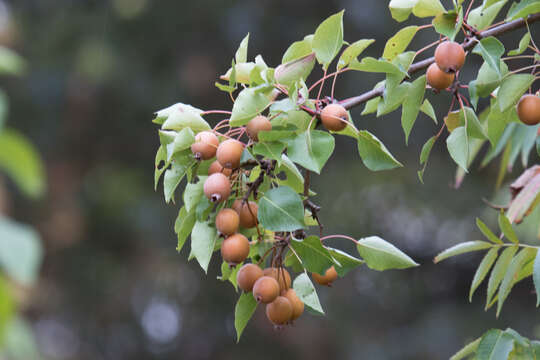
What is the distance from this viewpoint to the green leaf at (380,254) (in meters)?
0.68

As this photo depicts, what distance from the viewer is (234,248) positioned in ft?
2.10

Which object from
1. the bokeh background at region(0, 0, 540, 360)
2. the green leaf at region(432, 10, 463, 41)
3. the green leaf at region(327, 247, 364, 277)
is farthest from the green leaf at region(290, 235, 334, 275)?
the bokeh background at region(0, 0, 540, 360)

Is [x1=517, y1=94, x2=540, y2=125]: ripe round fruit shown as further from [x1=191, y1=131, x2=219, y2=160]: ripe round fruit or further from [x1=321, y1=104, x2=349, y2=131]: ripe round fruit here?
[x1=191, y1=131, x2=219, y2=160]: ripe round fruit

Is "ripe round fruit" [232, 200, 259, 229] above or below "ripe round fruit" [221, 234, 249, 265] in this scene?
above

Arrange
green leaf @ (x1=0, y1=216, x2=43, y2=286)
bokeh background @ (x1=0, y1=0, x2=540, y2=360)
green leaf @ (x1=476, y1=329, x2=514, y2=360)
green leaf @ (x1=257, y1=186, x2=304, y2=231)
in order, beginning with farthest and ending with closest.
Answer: bokeh background @ (x1=0, y1=0, x2=540, y2=360) → green leaf @ (x1=0, y1=216, x2=43, y2=286) → green leaf @ (x1=476, y1=329, x2=514, y2=360) → green leaf @ (x1=257, y1=186, x2=304, y2=231)

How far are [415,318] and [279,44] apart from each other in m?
2.15

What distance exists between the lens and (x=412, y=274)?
16.3ft

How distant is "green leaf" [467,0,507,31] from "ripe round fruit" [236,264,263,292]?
33 centimetres

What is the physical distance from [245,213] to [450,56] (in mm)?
242

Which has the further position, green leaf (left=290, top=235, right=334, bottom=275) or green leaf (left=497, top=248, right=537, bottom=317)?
green leaf (left=497, top=248, right=537, bottom=317)

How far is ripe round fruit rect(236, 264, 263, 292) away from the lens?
0.68 metres

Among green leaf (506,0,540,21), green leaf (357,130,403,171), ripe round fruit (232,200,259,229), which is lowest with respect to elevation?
ripe round fruit (232,200,259,229)

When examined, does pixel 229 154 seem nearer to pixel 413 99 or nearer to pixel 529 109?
pixel 413 99

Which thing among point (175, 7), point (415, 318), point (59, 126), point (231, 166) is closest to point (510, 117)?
point (231, 166)
